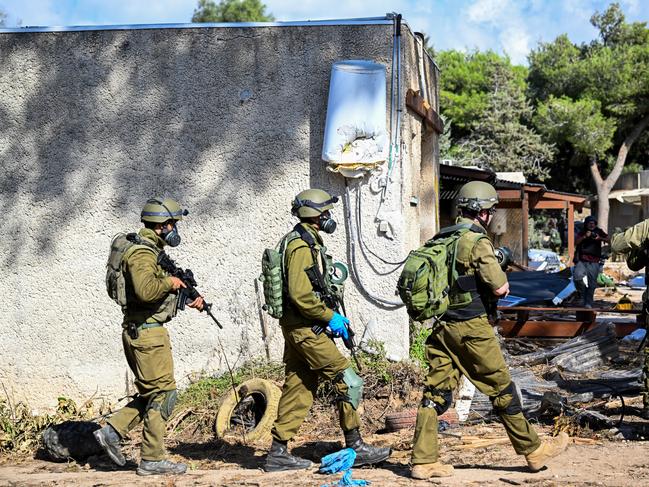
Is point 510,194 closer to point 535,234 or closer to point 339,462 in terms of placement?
point 339,462

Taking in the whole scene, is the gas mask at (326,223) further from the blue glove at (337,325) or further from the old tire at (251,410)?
the old tire at (251,410)

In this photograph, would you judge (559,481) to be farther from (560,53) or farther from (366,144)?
(560,53)

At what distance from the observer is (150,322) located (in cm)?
567

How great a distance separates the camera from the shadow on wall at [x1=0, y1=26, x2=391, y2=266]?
765cm

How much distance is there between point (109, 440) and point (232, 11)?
155 ft

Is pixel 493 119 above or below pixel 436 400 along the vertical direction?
above

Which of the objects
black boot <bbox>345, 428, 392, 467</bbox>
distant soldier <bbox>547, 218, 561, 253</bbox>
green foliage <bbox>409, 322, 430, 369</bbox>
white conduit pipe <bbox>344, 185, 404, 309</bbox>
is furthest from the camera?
distant soldier <bbox>547, 218, 561, 253</bbox>

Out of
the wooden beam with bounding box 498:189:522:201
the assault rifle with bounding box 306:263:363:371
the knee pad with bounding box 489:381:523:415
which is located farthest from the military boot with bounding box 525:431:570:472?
the wooden beam with bounding box 498:189:522:201

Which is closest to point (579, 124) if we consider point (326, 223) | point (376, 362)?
point (376, 362)

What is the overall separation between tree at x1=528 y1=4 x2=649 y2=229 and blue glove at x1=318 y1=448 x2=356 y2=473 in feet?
98.3

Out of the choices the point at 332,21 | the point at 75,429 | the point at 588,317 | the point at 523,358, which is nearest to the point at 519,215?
the point at 588,317

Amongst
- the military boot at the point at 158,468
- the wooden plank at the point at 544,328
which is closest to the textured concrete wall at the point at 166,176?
the military boot at the point at 158,468

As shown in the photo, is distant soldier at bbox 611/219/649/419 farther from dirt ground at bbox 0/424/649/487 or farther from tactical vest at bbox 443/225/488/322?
tactical vest at bbox 443/225/488/322

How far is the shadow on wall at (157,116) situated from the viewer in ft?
25.1
